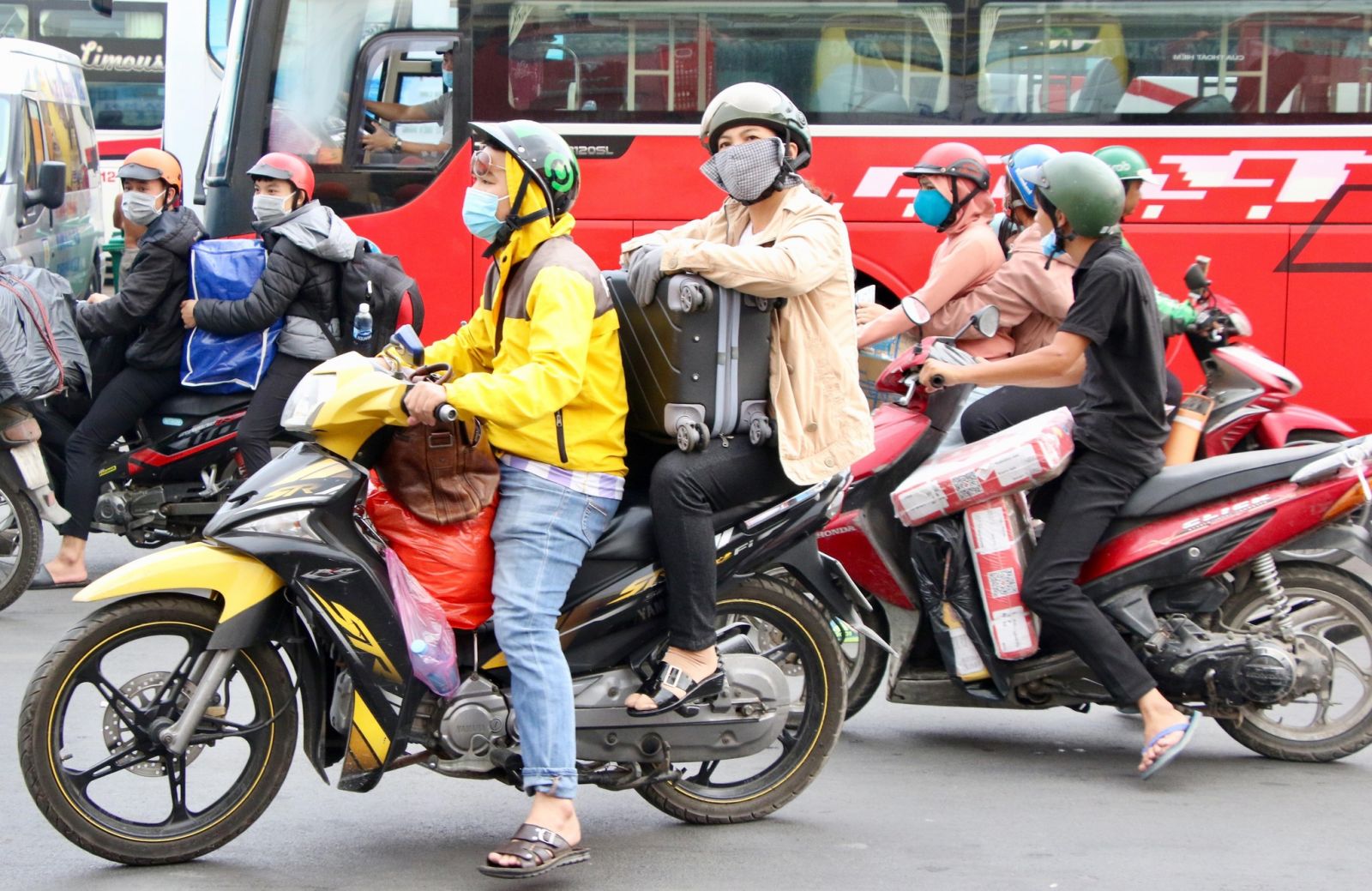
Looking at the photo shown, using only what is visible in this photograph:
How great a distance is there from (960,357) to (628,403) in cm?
140

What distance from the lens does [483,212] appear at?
12.9ft

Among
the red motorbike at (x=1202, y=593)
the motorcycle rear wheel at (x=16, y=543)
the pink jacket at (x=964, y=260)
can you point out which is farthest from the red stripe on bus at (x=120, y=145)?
the red motorbike at (x=1202, y=593)

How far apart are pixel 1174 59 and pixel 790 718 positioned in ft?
21.4

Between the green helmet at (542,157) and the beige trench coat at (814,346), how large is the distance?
265 mm

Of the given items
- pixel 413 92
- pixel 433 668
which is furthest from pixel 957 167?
pixel 413 92

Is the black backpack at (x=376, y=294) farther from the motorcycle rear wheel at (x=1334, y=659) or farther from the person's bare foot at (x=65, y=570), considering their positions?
the motorcycle rear wheel at (x=1334, y=659)

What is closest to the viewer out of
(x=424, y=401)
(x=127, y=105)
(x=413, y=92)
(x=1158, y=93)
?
(x=424, y=401)

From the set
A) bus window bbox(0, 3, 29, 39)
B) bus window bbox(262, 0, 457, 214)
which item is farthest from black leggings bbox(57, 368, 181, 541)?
bus window bbox(0, 3, 29, 39)

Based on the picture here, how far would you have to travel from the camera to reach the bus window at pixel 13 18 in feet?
61.1

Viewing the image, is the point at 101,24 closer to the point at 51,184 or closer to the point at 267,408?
the point at 51,184

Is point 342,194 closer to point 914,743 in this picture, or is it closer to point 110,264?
point 914,743

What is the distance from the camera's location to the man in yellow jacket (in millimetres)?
3752

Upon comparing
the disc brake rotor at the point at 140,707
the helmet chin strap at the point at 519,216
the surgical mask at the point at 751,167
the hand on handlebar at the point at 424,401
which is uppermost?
the surgical mask at the point at 751,167

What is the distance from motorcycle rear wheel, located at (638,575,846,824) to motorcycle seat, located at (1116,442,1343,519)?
1.11m
